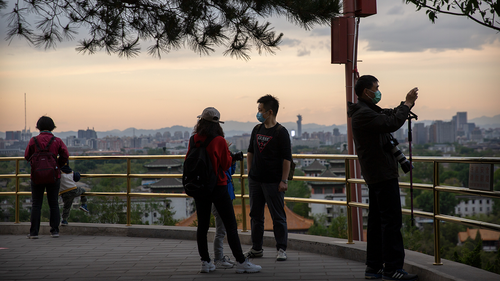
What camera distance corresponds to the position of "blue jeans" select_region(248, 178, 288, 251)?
16.6 feet

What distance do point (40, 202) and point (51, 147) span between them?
2.97 ft

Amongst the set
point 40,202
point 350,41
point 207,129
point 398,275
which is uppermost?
point 350,41

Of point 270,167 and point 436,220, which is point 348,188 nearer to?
point 270,167

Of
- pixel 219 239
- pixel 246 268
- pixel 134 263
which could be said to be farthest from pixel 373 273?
pixel 134 263

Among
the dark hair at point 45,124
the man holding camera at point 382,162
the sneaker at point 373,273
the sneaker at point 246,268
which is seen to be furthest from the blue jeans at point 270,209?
the dark hair at point 45,124

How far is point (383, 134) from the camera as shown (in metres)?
4.00

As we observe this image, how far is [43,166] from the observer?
6.77 m

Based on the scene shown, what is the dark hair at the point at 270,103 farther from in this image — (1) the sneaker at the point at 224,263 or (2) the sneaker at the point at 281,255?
(1) the sneaker at the point at 224,263

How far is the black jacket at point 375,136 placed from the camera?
151 inches

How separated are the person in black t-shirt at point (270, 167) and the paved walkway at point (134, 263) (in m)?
0.51

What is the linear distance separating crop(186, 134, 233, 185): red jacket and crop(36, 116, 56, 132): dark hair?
11.5 feet

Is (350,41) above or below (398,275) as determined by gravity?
above

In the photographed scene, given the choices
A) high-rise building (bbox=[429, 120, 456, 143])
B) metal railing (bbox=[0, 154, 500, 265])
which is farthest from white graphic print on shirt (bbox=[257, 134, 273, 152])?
high-rise building (bbox=[429, 120, 456, 143])

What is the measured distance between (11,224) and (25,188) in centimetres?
64
